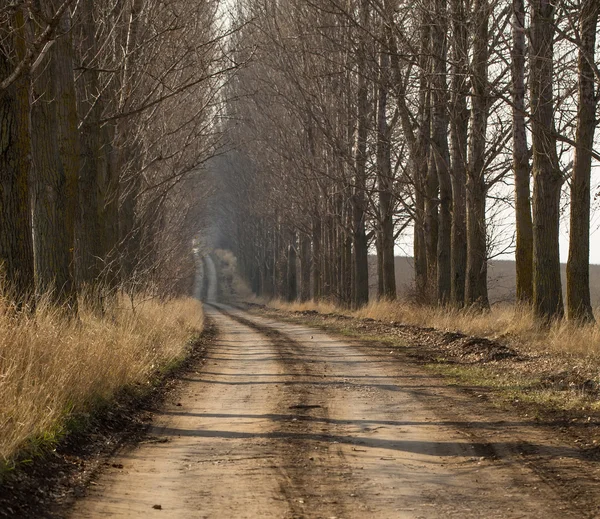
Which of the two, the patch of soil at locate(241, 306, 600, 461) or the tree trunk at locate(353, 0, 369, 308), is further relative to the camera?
the tree trunk at locate(353, 0, 369, 308)

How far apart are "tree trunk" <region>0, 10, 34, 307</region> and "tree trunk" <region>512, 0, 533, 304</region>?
9.54 metres

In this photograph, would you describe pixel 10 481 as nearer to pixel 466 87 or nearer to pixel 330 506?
pixel 330 506

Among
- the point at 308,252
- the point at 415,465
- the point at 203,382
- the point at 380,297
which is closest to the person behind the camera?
the point at 415,465

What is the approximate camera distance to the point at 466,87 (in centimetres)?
1928

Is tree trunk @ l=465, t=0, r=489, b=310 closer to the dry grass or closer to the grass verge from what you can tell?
the grass verge

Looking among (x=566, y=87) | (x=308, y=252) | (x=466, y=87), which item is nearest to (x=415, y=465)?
(x=566, y=87)

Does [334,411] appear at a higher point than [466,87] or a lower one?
lower

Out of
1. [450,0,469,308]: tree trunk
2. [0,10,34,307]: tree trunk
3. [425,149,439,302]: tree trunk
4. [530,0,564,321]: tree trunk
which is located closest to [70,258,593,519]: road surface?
[0,10,34,307]: tree trunk

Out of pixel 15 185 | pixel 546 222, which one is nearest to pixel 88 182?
pixel 15 185

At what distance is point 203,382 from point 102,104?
769 centimetres

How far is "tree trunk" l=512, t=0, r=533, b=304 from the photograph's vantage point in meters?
16.4

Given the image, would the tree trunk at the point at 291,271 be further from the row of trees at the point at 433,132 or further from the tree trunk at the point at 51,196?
the tree trunk at the point at 51,196

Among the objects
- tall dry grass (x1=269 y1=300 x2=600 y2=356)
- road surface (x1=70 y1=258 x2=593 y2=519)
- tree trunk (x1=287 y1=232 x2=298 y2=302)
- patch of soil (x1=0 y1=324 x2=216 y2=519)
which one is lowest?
road surface (x1=70 y1=258 x2=593 y2=519)

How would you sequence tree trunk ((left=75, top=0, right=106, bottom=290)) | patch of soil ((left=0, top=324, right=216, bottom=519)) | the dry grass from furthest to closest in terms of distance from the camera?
tree trunk ((left=75, top=0, right=106, bottom=290)), the dry grass, patch of soil ((left=0, top=324, right=216, bottom=519))
